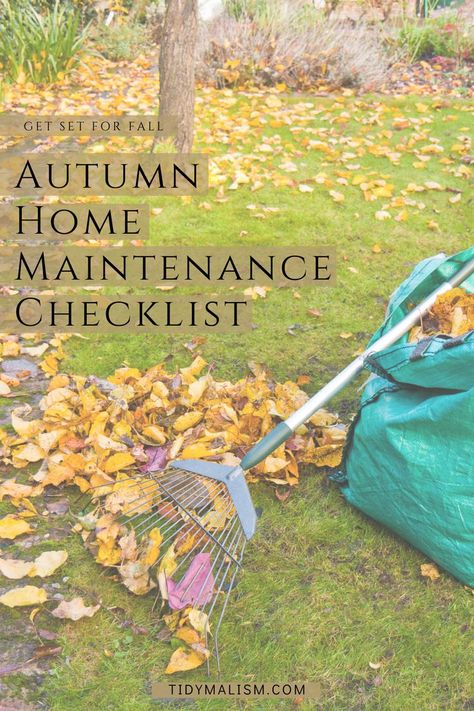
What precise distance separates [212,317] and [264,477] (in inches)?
46.8

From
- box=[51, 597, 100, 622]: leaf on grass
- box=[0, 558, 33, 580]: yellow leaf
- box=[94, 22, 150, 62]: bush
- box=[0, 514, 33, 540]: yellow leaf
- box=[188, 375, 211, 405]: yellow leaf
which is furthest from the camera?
box=[94, 22, 150, 62]: bush

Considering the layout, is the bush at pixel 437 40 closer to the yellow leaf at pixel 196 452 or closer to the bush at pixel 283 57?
the bush at pixel 283 57

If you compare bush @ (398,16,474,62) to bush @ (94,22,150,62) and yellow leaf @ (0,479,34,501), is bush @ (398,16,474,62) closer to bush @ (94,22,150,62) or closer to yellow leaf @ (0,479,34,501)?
bush @ (94,22,150,62)

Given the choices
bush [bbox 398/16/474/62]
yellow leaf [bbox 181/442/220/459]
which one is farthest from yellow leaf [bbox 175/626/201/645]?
bush [bbox 398/16/474/62]

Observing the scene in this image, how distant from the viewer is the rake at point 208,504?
1793mm

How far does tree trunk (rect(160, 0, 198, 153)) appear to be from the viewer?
4.10 metres

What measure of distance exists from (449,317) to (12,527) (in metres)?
1.43

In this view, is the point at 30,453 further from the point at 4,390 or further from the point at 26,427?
the point at 4,390

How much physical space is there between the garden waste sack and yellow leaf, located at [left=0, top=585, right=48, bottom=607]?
3.05 ft

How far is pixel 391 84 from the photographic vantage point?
7.04 metres

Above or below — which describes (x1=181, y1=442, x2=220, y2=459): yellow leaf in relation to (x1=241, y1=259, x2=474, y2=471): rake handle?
below

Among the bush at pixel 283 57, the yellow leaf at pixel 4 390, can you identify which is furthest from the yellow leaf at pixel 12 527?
the bush at pixel 283 57

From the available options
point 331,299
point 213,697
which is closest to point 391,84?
point 331,299

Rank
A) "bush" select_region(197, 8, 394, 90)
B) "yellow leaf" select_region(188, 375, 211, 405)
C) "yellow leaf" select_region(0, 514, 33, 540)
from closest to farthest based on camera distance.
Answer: "yellow leaf" select_region(0, 514, 33, 540), "yellow leaf" select_region(188, 375, 211, 405), "bush" select_region(197, 8, 394, 90)
